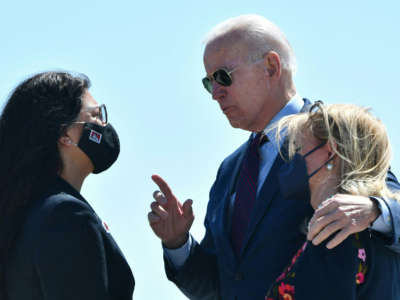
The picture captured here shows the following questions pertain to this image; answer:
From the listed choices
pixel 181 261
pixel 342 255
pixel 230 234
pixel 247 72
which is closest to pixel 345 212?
pixel 342 255

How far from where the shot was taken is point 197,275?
5270 mm

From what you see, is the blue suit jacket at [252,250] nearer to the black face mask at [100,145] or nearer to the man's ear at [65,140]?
the black face mask at [100,145]

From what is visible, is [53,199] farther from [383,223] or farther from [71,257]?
[383,223]

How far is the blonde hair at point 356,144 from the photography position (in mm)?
3768

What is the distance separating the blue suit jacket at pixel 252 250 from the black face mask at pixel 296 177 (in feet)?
0.05

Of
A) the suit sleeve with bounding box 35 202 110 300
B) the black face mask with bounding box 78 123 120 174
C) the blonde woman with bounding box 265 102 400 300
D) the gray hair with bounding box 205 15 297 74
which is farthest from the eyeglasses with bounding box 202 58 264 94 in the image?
the suit sleeve with bounding box 35 202 110 300

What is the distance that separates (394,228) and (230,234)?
63.1 inches

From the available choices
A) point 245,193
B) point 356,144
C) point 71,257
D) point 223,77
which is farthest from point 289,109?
point 71,257

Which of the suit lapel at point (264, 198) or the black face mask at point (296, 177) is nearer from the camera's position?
the black face mask at point (296, 177)

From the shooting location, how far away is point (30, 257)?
4.47 metres

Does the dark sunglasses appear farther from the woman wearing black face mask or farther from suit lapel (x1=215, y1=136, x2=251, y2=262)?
the woman wearing black face mask

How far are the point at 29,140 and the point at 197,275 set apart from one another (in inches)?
62.8

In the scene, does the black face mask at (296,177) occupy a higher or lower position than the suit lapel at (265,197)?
higher

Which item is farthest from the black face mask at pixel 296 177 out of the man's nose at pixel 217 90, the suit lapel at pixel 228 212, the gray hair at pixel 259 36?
the gray hair at pixel 259 36
